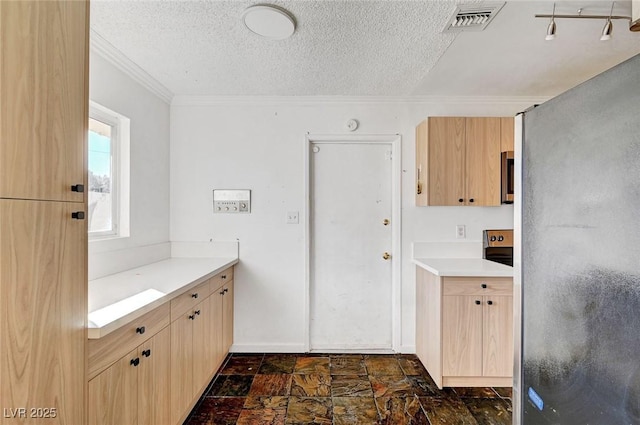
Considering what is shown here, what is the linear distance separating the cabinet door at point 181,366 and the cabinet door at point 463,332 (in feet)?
5.61

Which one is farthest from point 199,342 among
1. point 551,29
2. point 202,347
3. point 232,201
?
point 551,29

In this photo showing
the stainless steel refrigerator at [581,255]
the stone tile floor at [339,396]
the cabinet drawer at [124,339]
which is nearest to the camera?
the stainless steel refrigerator at [581,255]

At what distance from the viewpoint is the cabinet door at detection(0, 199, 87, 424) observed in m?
0.80

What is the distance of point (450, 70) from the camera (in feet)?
7.57

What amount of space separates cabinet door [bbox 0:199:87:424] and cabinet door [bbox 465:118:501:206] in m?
2.57

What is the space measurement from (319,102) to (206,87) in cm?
97

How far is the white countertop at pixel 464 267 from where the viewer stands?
7.27 feet

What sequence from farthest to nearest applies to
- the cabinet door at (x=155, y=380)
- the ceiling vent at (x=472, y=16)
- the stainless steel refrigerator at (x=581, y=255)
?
1. the ceiling vent at (x=472, y=16)
2. the cabinet door at (x=155, y=380)
3. the stainless steel refrigerator at (x=581, y=255)

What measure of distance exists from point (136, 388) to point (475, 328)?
6.90ft

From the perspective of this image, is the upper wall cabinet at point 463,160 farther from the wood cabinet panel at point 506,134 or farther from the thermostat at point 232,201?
the thermostat at point 232,201

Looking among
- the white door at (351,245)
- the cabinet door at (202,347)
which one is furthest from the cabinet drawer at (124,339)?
the white door at (351,245)

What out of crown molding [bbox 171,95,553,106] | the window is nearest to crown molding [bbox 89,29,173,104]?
crown molding [bbox 171,95,553,106]

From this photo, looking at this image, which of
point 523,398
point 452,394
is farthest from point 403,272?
point 523,398

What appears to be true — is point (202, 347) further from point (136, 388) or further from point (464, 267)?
point (464, 267)
